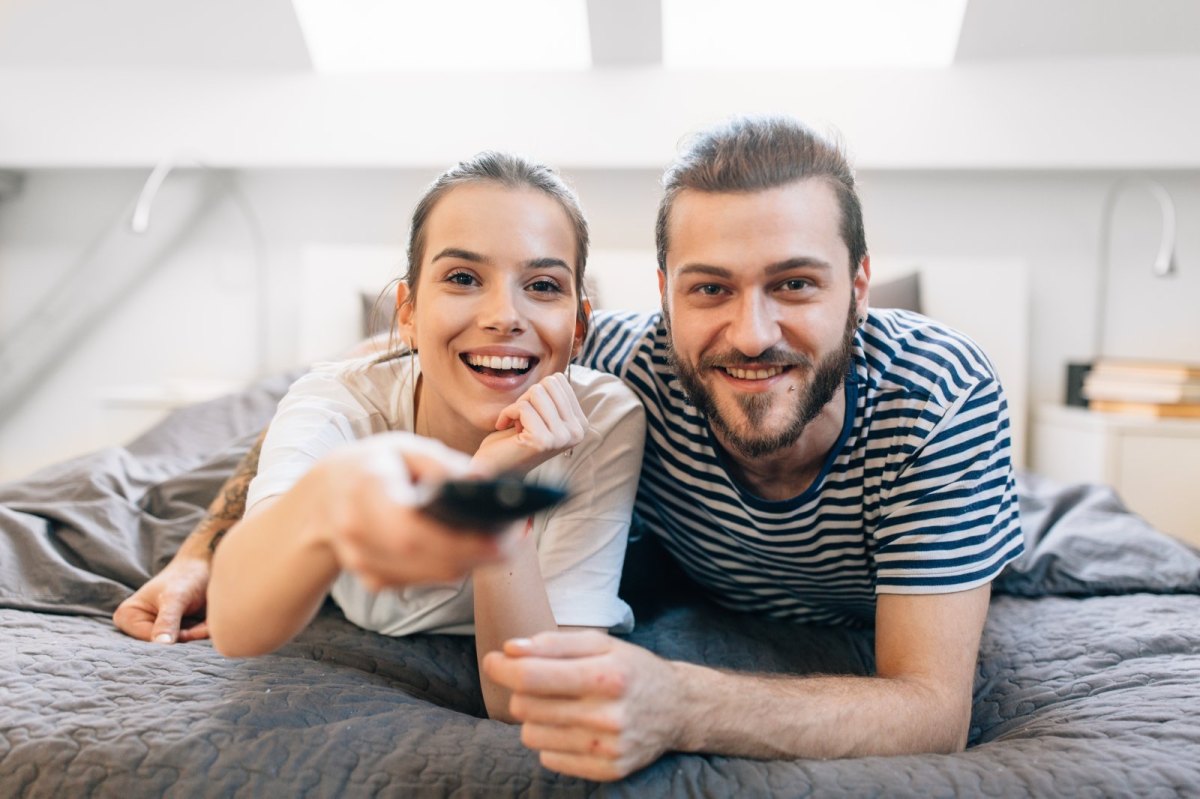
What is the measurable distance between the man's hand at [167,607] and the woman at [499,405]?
0.63 ft

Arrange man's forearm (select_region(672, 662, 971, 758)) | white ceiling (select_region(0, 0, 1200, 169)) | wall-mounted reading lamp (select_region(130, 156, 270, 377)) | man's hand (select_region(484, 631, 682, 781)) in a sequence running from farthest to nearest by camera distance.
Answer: wall-mounted reading lamp (select_region(130, 156, 270, 377))
white ceiling (select_region(0, 0, 1200, 169))
man's forearm (select_region(672, 662, 971, 758))
man's hand (select_region(484, 631, 682, 781))

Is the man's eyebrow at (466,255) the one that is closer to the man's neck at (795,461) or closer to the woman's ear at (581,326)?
the woman's ear at (581,326)

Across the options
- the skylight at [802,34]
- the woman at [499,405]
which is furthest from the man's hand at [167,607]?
the skylight at [802,34]

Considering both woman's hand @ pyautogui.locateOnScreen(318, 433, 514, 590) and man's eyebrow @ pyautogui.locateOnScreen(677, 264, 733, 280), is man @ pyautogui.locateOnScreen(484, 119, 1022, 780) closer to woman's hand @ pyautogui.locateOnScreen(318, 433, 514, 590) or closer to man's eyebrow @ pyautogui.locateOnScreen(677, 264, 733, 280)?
man's eyebrow @ pyautogui.locateOnScreen(677, 264, 733, 280)

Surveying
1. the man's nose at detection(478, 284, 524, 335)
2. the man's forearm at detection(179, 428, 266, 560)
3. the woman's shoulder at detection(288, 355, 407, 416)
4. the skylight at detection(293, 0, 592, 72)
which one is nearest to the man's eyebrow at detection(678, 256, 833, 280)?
the man's nose at detection(478, 284, 524, 335)

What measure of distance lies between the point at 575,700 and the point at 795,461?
1.89ft

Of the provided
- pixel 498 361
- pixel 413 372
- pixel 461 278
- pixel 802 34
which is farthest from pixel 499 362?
pixel 802 34

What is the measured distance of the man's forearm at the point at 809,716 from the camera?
0.90m

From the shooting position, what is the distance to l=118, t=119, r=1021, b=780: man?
1047 mm

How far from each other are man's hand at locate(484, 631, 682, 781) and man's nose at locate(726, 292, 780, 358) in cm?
44

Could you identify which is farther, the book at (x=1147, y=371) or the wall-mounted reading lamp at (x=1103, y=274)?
the wall-mounted reading lamp at (x=1103, y=274)

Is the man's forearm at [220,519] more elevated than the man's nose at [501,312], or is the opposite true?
the man's nose at [501,312]

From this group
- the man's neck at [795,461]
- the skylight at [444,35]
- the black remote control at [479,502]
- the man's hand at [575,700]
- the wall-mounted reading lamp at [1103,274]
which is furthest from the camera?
the skylight at [444,35]

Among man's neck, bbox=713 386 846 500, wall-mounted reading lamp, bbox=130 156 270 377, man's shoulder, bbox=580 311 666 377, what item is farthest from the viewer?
wall-mounted reading lamp, bbox=130 156 270 377
